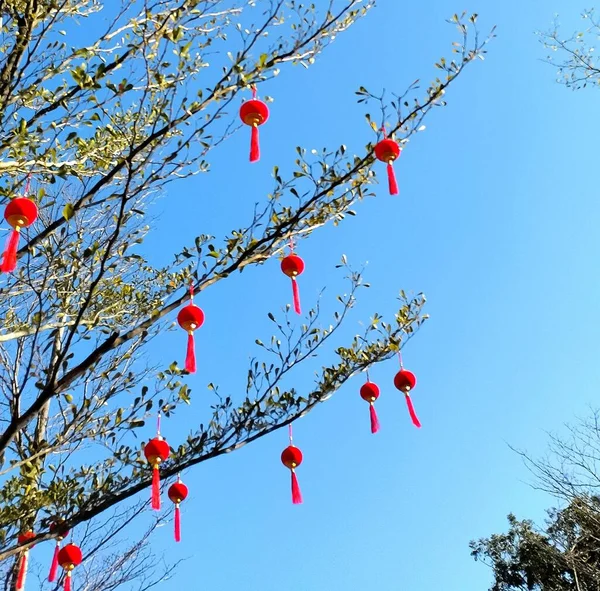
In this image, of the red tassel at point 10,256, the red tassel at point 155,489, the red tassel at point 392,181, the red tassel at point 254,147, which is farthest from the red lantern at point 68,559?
the red tassel at point 392,181

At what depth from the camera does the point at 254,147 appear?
275 centimetres

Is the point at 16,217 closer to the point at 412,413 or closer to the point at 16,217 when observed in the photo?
the point at 16,217

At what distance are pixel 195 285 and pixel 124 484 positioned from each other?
104cm

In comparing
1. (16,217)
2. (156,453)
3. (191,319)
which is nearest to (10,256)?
(16,217)

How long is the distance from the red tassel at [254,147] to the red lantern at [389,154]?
628 millimetres

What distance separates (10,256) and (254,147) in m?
1.20

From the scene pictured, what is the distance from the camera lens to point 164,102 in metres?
2.67

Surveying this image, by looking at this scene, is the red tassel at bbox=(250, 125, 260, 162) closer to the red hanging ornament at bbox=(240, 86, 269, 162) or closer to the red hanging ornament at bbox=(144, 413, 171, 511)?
the red hanging ornament at bbox=(240, 86, 269, 162)

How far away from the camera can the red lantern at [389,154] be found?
2895 mm

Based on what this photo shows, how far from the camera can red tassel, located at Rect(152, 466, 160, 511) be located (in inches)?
98.0

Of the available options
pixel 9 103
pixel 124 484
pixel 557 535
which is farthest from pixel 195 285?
pixel 557 535

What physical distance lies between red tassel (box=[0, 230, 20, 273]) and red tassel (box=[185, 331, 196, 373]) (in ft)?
2.72

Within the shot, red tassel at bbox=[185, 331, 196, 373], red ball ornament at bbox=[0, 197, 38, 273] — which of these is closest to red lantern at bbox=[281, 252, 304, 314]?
red tassel at bbox=[185, 331, 196, 373]

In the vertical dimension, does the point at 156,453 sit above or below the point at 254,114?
below
